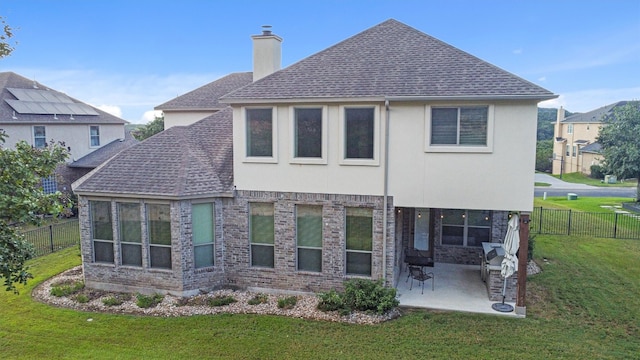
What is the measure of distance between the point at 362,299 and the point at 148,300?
5.61 metres

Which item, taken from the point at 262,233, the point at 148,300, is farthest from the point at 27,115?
the point at 262,233

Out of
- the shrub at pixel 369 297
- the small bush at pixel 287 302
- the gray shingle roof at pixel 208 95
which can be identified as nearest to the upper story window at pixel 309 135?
the shrub at pixel 369 297

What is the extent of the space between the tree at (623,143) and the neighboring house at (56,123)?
33654 mm

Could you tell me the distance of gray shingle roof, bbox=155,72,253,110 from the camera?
1891cm

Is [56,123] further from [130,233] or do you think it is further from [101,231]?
[130,233]

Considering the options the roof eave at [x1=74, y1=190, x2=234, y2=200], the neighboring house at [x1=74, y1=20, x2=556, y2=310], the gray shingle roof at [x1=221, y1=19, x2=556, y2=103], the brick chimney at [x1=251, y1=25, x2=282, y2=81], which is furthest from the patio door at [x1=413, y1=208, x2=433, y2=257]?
the brick chimney at [x1=251, y1=25, x2=282, y2=81]

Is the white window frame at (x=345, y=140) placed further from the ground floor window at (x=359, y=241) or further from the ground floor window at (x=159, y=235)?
the ground floor window at (x=159, y=235)

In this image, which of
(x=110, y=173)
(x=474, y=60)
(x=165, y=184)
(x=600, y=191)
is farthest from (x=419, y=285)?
(x=600, y=191)

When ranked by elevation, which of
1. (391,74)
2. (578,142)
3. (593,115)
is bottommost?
(578,142)

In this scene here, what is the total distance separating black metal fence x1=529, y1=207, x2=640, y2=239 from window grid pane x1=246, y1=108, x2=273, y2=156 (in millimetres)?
14091

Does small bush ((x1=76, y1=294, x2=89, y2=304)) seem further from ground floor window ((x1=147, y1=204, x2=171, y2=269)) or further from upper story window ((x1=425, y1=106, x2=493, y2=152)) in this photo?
upper story window ((x1=425, y1=106, x2=493, y2=152))

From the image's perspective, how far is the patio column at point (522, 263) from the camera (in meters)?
10.6

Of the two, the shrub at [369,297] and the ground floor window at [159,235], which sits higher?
the ground floor window at [159,235]

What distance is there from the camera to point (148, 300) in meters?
11.5
